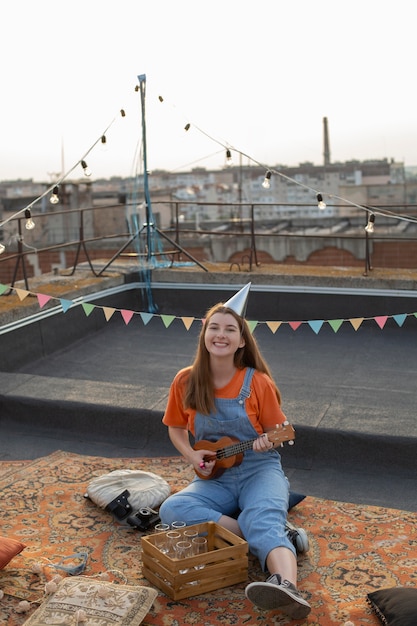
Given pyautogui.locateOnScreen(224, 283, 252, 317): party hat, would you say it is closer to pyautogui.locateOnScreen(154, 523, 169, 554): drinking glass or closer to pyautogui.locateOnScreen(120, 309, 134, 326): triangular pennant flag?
pyautogui.locateOnScreen(154, 523, 169, 554): drinking glass

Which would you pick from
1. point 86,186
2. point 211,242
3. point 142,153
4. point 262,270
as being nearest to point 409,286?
point 262,270

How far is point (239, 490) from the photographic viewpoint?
4059mm

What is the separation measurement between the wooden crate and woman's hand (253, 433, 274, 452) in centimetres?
42

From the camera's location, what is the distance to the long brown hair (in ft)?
13.4

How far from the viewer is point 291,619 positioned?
3311mm

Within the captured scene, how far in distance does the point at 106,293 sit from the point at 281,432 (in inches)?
225

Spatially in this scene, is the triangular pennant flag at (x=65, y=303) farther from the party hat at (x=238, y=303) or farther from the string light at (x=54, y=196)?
the party hat at (x=238, y=303)

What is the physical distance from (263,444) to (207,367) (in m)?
0.50

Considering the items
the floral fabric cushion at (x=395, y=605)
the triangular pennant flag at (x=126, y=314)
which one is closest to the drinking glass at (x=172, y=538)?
the floral fabric cushion at (x=395, y=605)

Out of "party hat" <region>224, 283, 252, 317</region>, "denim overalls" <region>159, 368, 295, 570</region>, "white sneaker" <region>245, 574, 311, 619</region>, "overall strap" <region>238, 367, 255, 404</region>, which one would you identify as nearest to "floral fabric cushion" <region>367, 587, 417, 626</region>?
"white sneaker" <region>245, 574, 311, 619</region>

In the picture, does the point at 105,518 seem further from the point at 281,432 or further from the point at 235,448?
the point at 281,432

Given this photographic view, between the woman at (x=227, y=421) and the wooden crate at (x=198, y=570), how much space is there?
249mm

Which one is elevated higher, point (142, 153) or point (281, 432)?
point (142, 153)

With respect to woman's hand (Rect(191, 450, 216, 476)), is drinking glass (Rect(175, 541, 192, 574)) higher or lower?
lower
